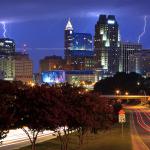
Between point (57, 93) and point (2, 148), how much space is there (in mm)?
18566

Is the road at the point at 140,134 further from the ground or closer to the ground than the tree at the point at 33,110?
closer to the ground

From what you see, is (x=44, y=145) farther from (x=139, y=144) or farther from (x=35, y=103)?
(x=35, y=103)

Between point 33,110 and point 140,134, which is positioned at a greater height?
point 33,110

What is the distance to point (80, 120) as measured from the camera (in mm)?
42688

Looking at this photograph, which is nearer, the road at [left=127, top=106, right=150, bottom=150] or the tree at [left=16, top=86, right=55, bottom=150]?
the tree at [left=16, top=86, right=55, bottom=150]

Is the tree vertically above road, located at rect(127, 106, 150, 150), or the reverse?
the tree

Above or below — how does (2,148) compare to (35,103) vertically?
below

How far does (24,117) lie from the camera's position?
32.8m

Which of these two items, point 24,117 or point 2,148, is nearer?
point 24,117

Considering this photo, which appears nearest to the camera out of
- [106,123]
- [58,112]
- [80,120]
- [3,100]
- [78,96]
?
[3,100]

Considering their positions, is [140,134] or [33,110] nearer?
[33,110]

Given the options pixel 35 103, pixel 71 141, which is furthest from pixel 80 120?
pixel 71 141

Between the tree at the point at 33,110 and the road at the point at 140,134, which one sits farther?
the road at the point at 140,134

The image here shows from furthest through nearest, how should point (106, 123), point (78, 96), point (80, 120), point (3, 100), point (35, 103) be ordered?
point (106, 123), point (78, 96), point (80, 120), point (35, 103), point (3, 100)
